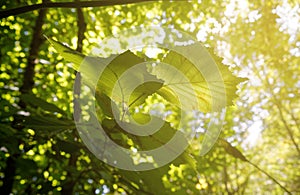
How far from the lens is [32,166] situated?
6.41 ft

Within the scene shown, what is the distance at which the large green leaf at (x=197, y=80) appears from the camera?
83 centimetres

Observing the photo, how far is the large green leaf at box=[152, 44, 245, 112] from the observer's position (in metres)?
0.83

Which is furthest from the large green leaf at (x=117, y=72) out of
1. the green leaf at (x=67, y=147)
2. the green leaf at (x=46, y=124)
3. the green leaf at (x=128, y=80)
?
the green leaf at (x=67, y=147)

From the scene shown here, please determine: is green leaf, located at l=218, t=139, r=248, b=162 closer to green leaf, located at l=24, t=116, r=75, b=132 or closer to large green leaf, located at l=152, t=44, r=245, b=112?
large green leaf, located at l=152, t=44, r=245, b=112

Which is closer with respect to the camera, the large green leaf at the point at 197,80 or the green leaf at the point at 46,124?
the large green leaf at the point at 197,80

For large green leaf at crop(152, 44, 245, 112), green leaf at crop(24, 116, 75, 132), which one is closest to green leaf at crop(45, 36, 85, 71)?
large green leaf at crop(152, 44, 245, 112)

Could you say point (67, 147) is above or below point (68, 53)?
below

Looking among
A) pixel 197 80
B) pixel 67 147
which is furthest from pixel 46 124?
pixel 197 80

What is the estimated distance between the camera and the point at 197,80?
857 mm

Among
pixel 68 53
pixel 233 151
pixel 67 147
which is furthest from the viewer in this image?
pixel 67 147

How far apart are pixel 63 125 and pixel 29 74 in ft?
14.1

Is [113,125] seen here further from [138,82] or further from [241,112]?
[241,112]

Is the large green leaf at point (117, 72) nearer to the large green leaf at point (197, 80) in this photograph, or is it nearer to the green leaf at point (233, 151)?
the large green leaf at point (197, 80)

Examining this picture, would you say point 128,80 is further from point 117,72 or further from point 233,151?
point 233,151
